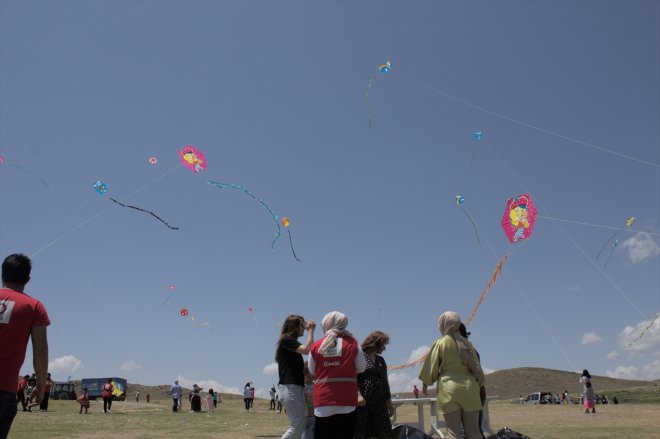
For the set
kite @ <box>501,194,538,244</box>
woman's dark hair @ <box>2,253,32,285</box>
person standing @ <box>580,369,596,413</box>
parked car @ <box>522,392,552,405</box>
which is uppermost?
kite @ <box>501,194,538,244</box>

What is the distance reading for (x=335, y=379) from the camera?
449 centimetres

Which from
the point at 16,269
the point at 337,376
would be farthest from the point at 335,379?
the point at 16,269

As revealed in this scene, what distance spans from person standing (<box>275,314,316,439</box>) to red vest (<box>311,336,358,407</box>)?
2.68 feet

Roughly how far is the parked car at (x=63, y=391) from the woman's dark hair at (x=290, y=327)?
4236 centimetres

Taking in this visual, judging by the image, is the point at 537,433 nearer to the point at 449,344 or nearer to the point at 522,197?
the point at 449,344

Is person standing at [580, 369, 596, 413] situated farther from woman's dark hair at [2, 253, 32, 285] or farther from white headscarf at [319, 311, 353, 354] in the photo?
woman's dark hair at [2, 253, 32, 285]

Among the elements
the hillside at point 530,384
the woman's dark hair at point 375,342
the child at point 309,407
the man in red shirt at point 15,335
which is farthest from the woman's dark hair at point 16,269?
the hillside at point 530,384

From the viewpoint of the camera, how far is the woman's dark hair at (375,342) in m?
5.84

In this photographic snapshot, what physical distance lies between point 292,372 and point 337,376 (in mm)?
1147

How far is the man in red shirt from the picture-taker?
3441mm

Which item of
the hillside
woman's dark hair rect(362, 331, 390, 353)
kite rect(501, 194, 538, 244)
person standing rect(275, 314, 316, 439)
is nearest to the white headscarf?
person standing rect(275, 314, 316, 439)

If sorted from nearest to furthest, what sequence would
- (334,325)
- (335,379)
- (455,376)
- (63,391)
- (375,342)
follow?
(335,379) < (334,325) < (455,376) < (375,342) < (63,391)

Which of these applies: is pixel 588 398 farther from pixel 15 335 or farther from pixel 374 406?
pixel 15 335

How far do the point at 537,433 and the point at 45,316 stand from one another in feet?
29.3
